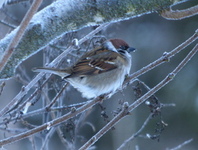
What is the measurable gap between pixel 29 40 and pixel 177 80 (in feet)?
26.7

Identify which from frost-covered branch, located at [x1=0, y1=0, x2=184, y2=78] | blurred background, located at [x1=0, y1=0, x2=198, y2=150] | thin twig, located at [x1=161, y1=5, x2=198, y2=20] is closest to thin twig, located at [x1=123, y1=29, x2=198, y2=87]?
thin twig, located at [x1=161, y1=5, x2=198, y2=20]

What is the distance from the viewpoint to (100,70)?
3648 mm

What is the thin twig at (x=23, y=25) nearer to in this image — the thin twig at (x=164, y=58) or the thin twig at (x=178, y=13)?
the thin twig at (x=164, y=58)

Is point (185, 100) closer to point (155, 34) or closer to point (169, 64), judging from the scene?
point (169, 64)

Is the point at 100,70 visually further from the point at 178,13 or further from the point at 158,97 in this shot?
the point at 158,97

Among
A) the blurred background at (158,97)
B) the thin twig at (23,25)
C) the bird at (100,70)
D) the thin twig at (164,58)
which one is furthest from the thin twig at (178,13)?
the blurred background at (158,97)

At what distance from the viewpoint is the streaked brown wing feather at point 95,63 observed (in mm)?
3484

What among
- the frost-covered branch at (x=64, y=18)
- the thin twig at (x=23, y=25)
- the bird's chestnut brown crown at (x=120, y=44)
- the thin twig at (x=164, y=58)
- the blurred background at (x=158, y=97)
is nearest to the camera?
the thin twig at (x=23, y=25)

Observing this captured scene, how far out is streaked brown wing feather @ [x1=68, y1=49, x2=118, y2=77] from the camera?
3.48m

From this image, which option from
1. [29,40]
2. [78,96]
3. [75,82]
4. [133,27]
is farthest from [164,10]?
[133,27]

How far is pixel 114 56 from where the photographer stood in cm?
374

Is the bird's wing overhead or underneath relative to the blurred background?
overhead

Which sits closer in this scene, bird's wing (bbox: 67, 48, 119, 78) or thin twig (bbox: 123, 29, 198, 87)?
thin twig (bbox: 123, 29, 198, 87)

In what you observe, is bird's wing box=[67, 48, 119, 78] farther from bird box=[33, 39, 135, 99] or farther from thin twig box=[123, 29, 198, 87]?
thin twig box=[123, 29, 198, 87]
